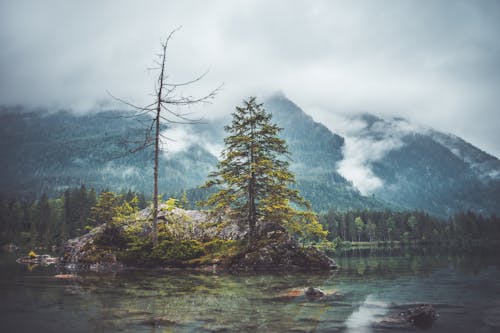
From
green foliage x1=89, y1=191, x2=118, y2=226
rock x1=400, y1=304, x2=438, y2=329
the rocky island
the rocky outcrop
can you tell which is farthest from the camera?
green foliage x1=89, y1=191, x2=118, y2=226

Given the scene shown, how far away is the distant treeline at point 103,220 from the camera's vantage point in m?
87.1

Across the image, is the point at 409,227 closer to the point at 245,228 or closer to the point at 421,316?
the point at 245,228

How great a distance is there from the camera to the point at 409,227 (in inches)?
5896

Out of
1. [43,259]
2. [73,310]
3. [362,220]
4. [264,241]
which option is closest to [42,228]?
[43,259]

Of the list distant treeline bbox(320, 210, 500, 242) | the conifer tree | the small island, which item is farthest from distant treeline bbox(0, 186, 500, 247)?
the conifer tree

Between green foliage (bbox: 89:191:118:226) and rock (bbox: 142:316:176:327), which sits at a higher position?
green foliage (bbox: 89:191:118:226)

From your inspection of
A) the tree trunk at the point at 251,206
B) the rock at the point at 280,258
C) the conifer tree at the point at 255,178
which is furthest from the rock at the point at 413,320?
the tree trunk at the point at 251,206

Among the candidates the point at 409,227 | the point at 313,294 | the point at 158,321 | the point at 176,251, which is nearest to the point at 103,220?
the point at 176,251

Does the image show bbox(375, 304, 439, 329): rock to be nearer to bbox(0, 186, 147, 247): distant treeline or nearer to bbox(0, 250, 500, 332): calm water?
bbox(0, 250, 500, 332): calm water

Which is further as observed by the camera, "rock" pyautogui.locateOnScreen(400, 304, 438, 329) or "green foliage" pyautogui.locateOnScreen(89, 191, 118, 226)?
"green foliage" pyautogui.locateOnScreen(89, 191, 118, 226)

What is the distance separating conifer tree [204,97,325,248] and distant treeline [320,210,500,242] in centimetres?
10889

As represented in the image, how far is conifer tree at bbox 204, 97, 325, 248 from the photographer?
2411 centimetres

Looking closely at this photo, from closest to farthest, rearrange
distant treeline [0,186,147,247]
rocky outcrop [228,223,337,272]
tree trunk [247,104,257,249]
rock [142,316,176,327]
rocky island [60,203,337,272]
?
rock [142,316,176,327] < rocky outcrop [228,223,337,272] < rocky island [60,203,337,272] < tree trunk [247,104,257,249] < distant treeline [0,186,147,247]

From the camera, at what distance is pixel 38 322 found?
8094mm
